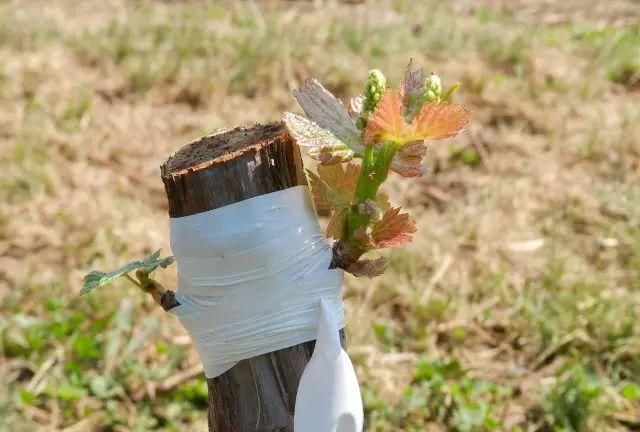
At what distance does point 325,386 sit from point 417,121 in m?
0.29

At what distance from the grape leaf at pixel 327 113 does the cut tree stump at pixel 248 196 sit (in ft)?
0.15

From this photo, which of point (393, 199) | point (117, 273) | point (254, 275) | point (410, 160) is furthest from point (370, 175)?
point (393, 199)

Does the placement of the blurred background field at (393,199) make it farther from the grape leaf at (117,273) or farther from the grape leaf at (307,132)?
the grape leaf at (307,132)

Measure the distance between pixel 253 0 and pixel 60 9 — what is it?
41.7 inches

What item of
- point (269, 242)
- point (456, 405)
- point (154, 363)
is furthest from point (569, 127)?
point (269, 242)

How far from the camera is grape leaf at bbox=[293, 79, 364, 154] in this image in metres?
0.90

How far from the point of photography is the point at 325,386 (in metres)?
0.90

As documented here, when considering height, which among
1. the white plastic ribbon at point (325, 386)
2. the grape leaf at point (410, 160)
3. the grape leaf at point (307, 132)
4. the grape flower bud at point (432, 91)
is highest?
the grape flower bud at point (432, 91)

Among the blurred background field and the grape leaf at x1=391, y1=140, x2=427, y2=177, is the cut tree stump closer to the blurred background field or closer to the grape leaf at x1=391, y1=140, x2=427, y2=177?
Result: the grape leaf at x1=391, y1=140, x2=427, y2=177

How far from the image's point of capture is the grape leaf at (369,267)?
92cm

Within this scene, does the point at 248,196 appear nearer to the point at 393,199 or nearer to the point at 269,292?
the point at 269,292

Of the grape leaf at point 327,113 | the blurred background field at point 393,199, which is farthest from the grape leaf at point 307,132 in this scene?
the blurred background field at point 393,199

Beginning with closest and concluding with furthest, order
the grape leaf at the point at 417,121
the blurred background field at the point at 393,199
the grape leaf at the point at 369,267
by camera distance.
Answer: the grape leaf at the point at 417,121 → the grape leaf at the point at 369,267 → the blurred background field at the point at 393,199

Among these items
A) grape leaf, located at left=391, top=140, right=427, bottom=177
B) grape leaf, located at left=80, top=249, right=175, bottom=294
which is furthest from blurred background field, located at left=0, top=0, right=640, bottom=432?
grape leaf, located at left=391, top=140, right=427, bottom=177
